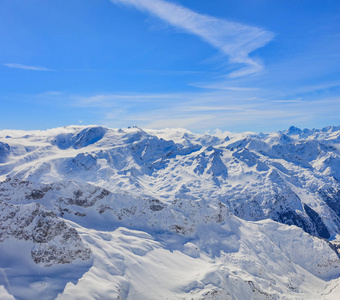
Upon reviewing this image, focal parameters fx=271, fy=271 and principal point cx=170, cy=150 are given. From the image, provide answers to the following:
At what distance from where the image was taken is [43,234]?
102 metres

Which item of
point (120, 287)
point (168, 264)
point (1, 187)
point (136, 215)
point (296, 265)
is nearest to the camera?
point (120, 287)

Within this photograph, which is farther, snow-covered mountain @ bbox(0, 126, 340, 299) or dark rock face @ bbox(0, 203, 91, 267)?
dark rock face @ bbox(0, 203, 91, 267)

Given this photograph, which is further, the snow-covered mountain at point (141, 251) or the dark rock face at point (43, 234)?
the dark rock face at point (43, 234)

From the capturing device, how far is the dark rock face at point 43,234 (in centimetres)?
9875

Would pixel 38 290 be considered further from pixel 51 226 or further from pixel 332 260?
pixel 332 260

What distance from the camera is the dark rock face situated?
324 feet

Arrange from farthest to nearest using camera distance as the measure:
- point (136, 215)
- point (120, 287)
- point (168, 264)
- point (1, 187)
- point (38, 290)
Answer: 1. point (136, 215)
2. point (1, 187)
3. point (168, 264)
4. point (120, 287)
5. point (38, 290)

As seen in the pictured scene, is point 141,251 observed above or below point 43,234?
below

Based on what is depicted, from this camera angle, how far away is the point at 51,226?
345 feet

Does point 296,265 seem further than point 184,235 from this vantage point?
Yes

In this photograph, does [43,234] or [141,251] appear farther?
[141,251]

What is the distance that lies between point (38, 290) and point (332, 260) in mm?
179796

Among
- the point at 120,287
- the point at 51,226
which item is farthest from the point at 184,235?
the point at 51,226

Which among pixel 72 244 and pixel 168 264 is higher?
pixel 72 244
